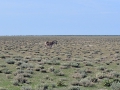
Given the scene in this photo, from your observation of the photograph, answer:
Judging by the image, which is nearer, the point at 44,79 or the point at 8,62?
the point at 44,79

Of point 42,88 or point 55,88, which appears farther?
point 55,88

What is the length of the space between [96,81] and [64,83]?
1699mm

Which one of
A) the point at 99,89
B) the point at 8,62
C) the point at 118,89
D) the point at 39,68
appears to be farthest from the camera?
the point at 8,62

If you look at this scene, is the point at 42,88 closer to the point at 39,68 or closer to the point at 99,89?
A: the point at 99,89

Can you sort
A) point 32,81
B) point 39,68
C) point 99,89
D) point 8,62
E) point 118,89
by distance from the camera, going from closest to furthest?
point 118,89 → point 99,89 → point 32,81 → point 39,68 → point 8,62

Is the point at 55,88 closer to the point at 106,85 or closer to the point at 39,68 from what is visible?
the point at 106,85

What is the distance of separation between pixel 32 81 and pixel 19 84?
4.02ft

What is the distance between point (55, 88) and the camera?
42.3ft

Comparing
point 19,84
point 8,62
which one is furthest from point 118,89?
point 8,62

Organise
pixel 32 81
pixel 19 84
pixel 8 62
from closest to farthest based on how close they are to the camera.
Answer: pixel 19 84 < pixel 32 81 < pixel 8 62

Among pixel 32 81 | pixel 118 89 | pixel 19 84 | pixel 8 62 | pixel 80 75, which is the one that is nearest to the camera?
pixel 118 89

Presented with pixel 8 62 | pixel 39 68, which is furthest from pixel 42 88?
pixel 8 62

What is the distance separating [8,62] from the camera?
23.2 m

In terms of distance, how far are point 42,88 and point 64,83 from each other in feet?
8.77
